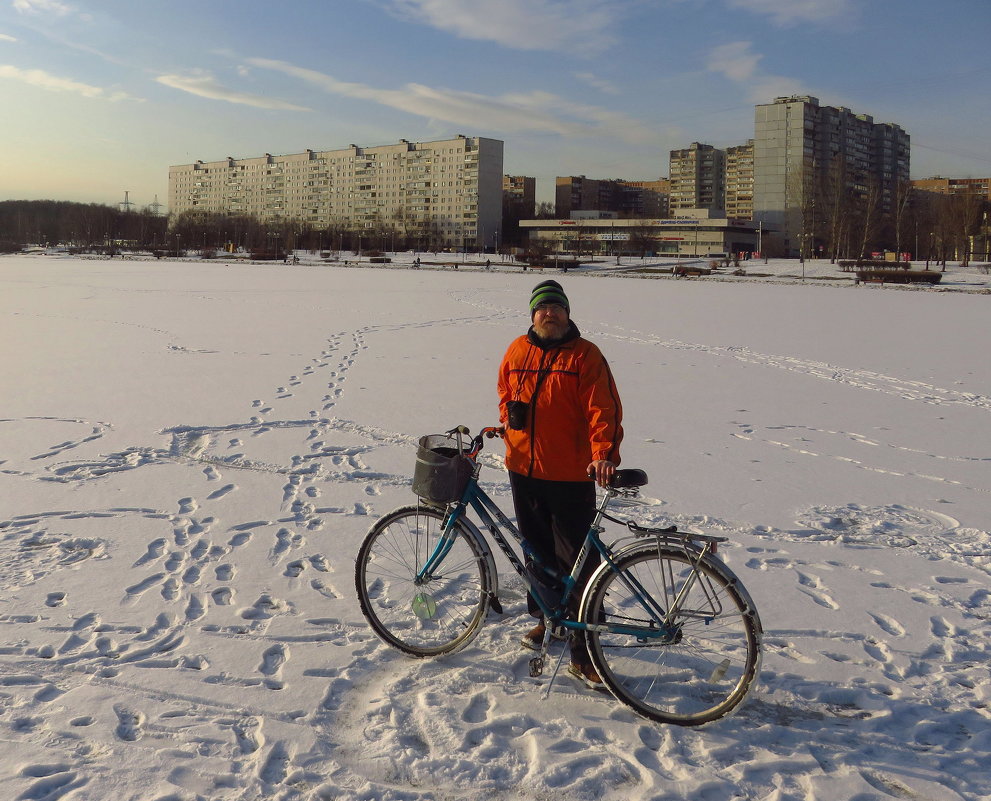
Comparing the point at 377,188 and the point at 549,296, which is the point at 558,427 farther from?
the point at 377,188

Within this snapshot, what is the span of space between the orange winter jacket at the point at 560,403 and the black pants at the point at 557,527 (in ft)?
0.23

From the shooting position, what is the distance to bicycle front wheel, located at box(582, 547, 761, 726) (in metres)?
3.38

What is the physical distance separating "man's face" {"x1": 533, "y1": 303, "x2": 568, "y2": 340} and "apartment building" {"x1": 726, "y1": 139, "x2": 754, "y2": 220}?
6083 inches

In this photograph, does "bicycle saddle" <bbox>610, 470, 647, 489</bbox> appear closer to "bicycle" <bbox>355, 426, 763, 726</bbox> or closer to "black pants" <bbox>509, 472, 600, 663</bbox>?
"bicycle" <bbox>355, 426, 763, 726</bbox>

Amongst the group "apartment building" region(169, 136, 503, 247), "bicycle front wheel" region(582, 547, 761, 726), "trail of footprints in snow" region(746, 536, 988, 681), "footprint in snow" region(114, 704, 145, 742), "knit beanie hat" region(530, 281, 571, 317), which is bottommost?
"footprint in snow" region(114, 704, 145, 742)

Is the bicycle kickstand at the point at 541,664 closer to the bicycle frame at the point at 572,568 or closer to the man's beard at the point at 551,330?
the bicycle frame at the point at 572,568

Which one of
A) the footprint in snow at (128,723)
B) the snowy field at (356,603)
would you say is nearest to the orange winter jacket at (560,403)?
the snowy field at (356,603)

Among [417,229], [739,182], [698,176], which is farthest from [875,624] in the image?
[698,176]

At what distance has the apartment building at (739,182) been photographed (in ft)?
493

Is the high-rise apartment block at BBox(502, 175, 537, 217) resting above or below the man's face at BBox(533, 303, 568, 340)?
above

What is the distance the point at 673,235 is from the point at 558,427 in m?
127

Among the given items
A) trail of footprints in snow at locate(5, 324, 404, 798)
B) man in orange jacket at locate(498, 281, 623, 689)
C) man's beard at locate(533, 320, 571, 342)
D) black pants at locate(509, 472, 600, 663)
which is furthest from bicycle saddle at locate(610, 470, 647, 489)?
trail of footprints in snow at locate(5, 324, 404, 798)

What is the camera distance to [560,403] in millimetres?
3795

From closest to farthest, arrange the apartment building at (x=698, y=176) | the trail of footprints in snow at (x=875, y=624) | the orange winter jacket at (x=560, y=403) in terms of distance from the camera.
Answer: the orange winter jacket at (x=560, y=403), the trail of footprints in snow at (x=875, y=624), the apartment building at (x=698, y=176)
